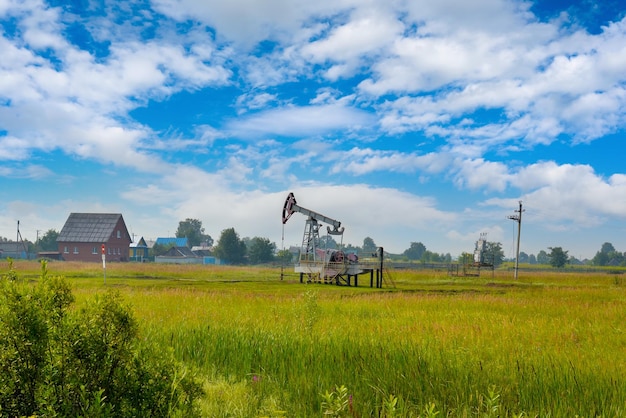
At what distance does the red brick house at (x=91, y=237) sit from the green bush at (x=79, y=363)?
87.4 m

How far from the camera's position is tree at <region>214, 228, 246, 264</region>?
105m

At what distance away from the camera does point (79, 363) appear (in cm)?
360

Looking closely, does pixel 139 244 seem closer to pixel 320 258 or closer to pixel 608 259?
pixel 320 258

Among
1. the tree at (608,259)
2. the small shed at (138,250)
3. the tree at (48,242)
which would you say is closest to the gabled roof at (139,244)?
the small shed at (138,250)

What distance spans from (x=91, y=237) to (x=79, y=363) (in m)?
90.1

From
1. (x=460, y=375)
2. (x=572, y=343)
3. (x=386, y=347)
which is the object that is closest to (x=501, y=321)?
(x=572, y=343)

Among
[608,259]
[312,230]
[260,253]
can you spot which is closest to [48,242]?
[260,253]

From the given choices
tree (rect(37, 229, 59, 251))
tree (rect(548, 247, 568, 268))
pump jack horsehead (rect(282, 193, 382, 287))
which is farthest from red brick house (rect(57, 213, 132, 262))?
tree (rect(548, 247, 568, 268))

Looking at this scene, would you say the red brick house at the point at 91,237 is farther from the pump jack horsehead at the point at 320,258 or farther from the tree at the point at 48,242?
the pump jack horsehead at the point at 320,258

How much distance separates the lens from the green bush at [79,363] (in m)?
3.49

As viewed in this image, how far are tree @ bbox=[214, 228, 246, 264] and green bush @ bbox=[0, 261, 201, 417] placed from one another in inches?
4035

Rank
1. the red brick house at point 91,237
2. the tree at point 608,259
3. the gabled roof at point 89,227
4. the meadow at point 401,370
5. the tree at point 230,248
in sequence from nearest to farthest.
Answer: the meadow at point 401,370 < the red brick house at point 91,237 < the gabled roof at point 89,227 < the tree at point 230,248 < the tree at point 608,259

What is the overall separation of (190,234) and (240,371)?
143 metres

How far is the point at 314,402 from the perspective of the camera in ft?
18.2
